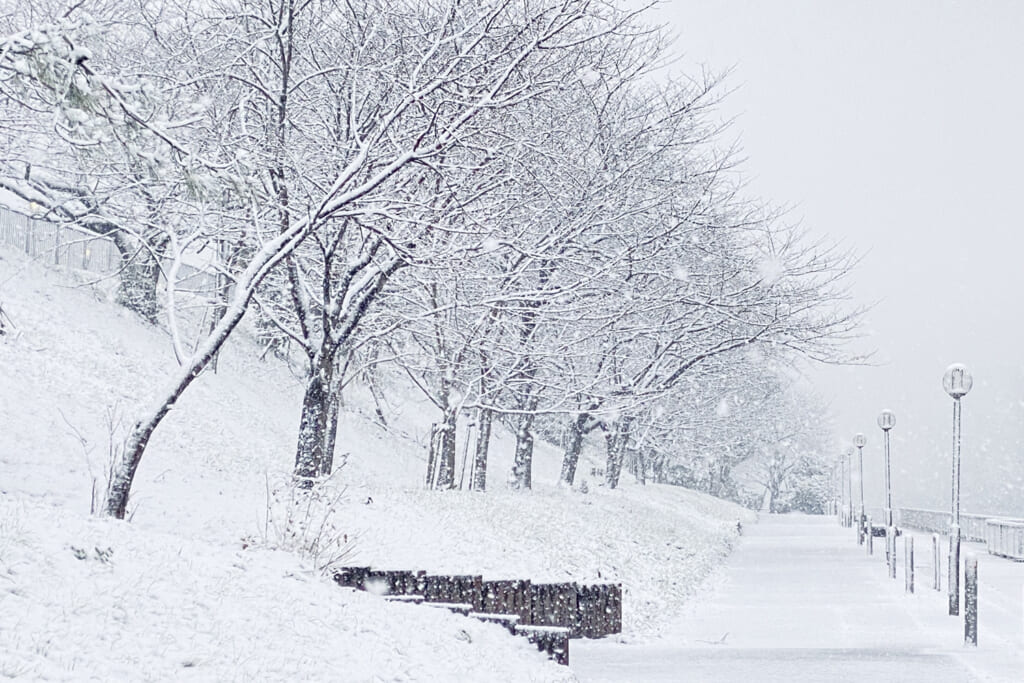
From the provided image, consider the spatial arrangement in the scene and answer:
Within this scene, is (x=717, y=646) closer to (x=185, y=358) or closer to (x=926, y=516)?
(x=185, y=358)

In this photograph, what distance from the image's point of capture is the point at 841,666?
1124 centimetres

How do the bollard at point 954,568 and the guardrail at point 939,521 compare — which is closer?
the bollard at point 954,568

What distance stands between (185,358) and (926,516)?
140 feet

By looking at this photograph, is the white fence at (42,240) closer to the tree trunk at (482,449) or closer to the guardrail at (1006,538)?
the tree trunk at (482,449)

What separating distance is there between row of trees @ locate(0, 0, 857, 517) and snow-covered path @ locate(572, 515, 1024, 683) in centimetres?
548

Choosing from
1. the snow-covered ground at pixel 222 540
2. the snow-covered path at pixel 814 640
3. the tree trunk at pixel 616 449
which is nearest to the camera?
the snow-covered ground at pixel 222 540

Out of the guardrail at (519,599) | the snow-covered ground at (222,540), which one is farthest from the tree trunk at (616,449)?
the guardrail at (519,599)

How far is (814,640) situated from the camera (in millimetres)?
13742

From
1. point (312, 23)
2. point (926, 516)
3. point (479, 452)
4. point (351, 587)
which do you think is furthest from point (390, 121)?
point (926, 516)

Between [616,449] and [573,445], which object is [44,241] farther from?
[616,449]

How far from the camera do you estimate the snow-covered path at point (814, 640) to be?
10.9 m

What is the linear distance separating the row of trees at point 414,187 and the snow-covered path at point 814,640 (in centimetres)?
548

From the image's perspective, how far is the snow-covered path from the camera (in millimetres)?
10938

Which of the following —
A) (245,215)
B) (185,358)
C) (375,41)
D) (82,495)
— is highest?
(375,41)
